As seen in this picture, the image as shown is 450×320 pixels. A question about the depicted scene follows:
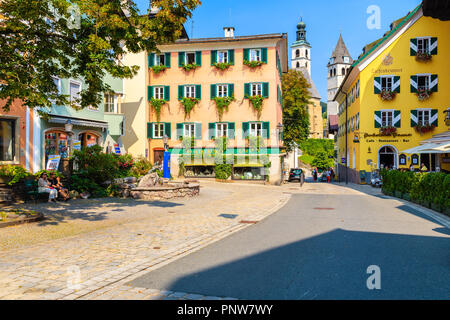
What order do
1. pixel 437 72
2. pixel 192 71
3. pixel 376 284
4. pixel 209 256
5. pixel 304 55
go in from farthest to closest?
pixel 304 55 → pixel 192 71 → pixel 437 72 → pixel 209 256 → pixel 376 284

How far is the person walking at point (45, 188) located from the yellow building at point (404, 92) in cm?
2617

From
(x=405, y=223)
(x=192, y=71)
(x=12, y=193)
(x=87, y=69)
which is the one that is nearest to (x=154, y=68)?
(x=192, y=71)

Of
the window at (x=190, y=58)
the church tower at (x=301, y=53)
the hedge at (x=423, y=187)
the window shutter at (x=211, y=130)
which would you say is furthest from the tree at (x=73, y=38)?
the church tower at (x=301, y=53)

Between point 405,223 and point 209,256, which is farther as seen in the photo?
point 405,223

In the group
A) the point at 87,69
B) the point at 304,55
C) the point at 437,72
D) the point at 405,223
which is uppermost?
the point at 304,55

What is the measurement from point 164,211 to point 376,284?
30.6ft

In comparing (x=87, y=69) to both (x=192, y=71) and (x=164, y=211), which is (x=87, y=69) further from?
(x=192, y=71)

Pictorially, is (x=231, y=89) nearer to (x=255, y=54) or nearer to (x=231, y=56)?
(x=231, y=56)

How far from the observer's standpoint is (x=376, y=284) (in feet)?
17.0

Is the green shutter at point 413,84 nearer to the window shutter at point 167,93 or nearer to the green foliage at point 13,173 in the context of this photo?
the window shutter at point 167,93

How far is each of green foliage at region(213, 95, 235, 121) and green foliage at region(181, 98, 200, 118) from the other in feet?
6.00

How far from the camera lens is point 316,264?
247 inches

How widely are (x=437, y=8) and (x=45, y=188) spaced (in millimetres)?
14895

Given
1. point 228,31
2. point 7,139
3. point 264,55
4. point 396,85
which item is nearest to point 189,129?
point 264,55
